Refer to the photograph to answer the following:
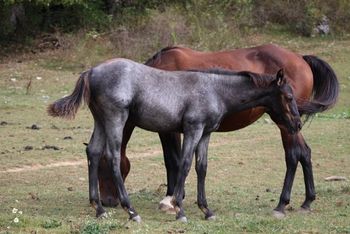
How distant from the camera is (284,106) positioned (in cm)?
967

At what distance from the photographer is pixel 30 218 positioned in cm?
842

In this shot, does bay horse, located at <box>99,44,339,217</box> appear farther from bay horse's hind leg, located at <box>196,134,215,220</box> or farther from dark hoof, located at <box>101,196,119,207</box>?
bay horse's hind leg, located at <box>196,134,215,220</box>

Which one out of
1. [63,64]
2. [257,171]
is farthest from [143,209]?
[63,64]

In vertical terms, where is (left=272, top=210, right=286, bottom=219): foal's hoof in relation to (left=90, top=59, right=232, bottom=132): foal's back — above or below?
below

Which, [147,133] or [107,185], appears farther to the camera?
[147,133]

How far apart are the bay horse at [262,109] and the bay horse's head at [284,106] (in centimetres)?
51

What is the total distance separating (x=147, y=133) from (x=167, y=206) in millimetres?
7186

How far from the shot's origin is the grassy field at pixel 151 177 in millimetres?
8594

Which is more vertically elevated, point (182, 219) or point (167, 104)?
point (167, 104)

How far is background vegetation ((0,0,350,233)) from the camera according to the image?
950 centimetres

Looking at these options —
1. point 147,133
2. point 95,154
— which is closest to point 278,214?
point 95,154

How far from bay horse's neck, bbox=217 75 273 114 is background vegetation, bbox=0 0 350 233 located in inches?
49.8

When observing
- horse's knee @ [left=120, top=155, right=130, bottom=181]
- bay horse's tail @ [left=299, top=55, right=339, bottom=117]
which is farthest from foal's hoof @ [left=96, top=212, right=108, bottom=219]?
bay horse's tail @ [left=299, top=55, right=339, bottom=117]

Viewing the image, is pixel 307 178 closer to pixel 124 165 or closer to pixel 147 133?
pixel 124 165
